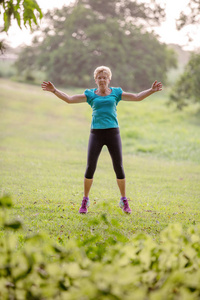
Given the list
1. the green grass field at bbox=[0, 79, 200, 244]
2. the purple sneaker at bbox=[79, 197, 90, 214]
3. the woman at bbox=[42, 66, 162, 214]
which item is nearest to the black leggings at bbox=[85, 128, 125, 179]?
the woman at bbox=[42, 66, 162, 214]

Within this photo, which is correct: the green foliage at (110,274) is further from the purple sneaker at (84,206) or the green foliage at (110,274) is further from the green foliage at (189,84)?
the green foliage at (189,84)

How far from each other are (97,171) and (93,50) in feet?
→ 95.9

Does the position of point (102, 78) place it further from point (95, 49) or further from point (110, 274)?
point (95, 49)

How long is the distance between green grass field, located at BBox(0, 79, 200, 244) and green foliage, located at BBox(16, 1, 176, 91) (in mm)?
12086

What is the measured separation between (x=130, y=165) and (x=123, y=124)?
8814 millimetres

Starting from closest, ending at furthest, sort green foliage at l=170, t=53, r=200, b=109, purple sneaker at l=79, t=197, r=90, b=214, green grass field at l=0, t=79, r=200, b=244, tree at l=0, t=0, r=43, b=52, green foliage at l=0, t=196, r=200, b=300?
green foliage at l=0, t=196, r=200, b=300 < tree at l=0, t=0, r=43, b=52 < green grass field at l=0, t=79, r=200, b=244 < purple sneaker at l=79, t=197, r=90, b=214 < green foliage at l=170, t=53, r=200, b=109

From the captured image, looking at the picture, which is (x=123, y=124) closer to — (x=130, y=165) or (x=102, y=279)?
(x=130, y=165)

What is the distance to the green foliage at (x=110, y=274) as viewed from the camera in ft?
5.59

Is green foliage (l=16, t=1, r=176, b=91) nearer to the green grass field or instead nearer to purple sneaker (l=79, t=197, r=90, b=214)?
the green grass field

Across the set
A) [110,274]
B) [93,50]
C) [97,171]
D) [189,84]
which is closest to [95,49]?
[93,50]

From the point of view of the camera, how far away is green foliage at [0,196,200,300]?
1.71m

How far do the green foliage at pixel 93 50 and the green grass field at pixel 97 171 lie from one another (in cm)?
1209

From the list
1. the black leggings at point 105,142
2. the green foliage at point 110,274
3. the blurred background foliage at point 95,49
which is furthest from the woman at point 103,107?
the blurred background foliage at point 95,49

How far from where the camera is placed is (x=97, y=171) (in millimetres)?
10758
